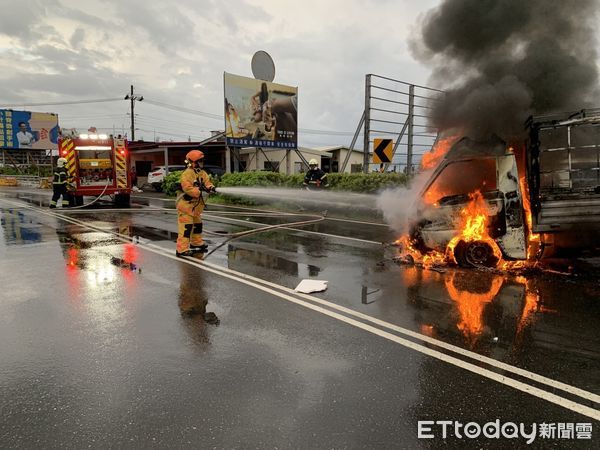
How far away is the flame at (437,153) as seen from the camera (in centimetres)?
695

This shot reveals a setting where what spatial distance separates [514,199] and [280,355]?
4.10 m

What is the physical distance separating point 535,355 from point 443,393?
1112 millimetres

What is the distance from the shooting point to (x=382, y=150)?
1248cm

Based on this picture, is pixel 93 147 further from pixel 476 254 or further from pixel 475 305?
pixel 475 305

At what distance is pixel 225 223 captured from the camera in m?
11.6

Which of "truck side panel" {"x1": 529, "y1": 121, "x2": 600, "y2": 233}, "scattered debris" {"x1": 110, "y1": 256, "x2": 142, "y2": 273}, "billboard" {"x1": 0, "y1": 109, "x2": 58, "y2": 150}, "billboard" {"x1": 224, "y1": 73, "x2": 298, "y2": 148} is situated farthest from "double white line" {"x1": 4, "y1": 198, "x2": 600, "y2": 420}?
"billboard" {"x1": 0, "y1": 109, "x2": 58, "y2": 150}

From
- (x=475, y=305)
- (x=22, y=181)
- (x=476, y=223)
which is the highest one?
(x=22, y=181)

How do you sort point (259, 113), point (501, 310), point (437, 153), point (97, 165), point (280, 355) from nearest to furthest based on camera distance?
point (280, 355), point (501, 310), point (437, 153), point (97, 165), point (259, 113)

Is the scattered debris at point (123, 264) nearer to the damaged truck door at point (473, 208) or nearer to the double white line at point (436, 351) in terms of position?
the double white line at point (436, 351)

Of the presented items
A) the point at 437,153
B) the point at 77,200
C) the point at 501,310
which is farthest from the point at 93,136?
the point at 501,310

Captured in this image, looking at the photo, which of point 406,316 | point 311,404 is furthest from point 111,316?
point 406,316

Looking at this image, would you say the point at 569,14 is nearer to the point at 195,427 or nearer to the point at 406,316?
the point at 406,316

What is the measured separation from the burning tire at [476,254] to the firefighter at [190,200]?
4.26 metres

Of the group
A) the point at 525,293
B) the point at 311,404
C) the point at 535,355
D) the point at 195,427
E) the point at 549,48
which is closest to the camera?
the point at 195,427
